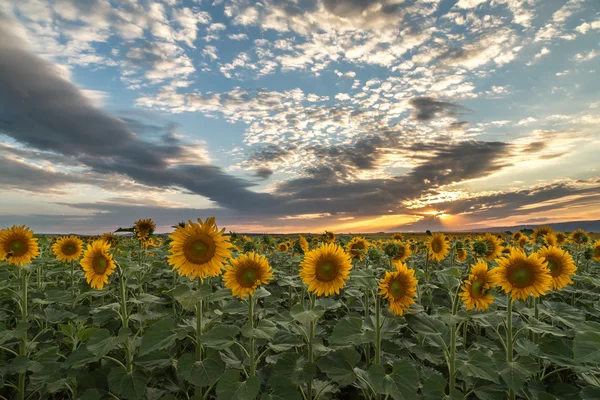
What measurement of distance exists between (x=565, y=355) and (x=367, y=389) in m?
2.07

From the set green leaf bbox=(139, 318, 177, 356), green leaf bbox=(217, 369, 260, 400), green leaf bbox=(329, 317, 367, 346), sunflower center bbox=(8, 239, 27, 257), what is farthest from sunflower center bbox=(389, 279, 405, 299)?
sunflower center bbox=(8, 239, 27, 257)

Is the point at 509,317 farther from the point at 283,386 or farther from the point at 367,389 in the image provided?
the point at 283,386

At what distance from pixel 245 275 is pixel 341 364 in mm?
1374

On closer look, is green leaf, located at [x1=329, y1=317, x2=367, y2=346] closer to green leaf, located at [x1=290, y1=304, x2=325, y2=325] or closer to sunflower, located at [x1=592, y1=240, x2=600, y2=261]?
green leaf, located at [x1=290, y1=304, x2=325, y2=325]

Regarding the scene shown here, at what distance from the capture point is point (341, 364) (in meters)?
3.59

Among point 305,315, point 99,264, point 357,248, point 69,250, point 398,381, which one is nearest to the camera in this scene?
point 398,381

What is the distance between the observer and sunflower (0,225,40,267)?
5.86m

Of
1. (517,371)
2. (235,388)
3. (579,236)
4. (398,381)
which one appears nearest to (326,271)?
(398,381)

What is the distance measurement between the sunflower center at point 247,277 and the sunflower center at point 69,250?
4.61 meters

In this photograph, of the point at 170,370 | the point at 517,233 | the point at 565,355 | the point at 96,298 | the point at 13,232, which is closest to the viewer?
the point at 565,355

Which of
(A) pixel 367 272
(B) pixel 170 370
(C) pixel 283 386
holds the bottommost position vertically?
(B) pixel 170 370

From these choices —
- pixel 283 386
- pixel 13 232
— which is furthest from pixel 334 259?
pixel 13 232

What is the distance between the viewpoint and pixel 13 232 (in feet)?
20.0

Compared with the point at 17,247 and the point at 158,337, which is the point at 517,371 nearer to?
the point at 158,337
